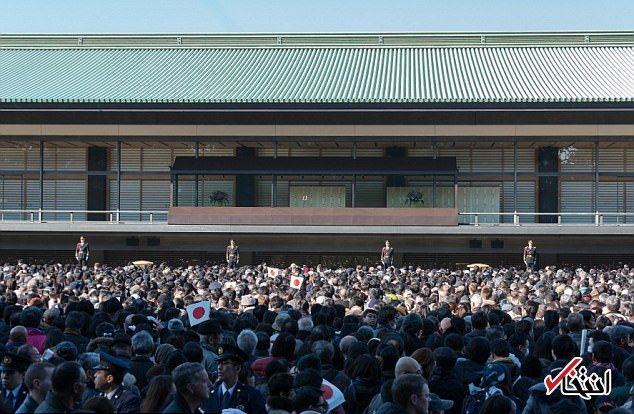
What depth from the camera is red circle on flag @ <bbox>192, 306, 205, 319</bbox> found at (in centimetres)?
1124

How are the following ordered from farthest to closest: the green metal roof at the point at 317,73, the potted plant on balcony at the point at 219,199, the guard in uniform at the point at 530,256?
the potted plant on balcony at the point at 219,199 < the green metal roof at the point at 317,73 < the guard in uniform at the point at 530,256

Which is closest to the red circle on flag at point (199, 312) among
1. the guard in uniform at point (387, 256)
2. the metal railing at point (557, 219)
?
the guard in uniform at point (387, 256)

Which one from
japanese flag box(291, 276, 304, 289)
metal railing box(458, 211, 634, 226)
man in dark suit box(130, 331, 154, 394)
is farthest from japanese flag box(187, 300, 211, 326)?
metal railing box(458, 211, 634, 226)

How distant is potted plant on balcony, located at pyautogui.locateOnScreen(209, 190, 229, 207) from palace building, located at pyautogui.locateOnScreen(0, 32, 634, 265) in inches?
2.5

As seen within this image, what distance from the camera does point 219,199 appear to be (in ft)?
116

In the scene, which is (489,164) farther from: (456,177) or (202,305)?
(202,305)

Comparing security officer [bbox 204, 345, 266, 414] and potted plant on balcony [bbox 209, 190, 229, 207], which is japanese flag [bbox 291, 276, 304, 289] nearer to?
security officer [bbox 204, 345, 266, 414]

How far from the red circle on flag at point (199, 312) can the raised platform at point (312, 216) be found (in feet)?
72.0

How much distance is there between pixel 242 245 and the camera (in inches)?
1344

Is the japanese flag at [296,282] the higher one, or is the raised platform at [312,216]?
the raised platform at [312,216]

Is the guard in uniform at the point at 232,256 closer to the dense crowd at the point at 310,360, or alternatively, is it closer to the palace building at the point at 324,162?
the palace building at the point at 324,162

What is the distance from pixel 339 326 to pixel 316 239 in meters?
22.6

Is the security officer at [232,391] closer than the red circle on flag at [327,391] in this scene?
No

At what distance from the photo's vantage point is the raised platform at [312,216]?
3288 centimetres
